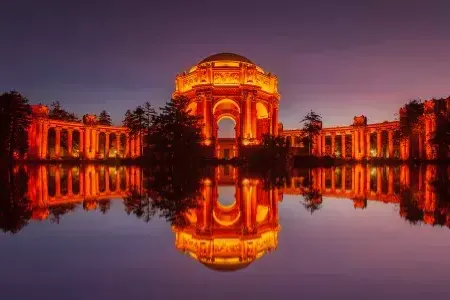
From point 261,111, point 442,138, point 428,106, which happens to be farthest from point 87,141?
point 442,138

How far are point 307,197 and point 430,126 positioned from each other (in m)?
46.2

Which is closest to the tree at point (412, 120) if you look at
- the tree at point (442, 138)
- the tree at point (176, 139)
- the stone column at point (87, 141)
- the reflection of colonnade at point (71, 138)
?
the tree at point (442, 138)

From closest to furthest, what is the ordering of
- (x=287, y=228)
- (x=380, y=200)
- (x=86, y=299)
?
(x=86, y=299)
(x=287, y=228)
(x=380, y=200)

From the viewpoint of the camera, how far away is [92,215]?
800cm

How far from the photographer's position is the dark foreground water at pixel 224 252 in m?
3.48

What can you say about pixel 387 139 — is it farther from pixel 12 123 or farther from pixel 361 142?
pixel 12 123

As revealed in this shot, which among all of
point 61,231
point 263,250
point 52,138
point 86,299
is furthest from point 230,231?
point 52,138

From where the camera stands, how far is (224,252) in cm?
488

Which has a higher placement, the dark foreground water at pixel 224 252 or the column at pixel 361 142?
the column at pixel 361 142

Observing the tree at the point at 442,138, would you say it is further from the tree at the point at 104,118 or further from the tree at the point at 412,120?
the tree at the point at 104,118

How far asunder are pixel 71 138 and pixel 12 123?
73.9 feet

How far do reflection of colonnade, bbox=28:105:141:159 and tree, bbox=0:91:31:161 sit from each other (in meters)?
9.86

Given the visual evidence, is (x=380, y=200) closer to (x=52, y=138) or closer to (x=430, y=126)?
(x=430, y=126)

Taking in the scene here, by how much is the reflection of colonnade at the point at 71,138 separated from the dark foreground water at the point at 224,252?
181ft
